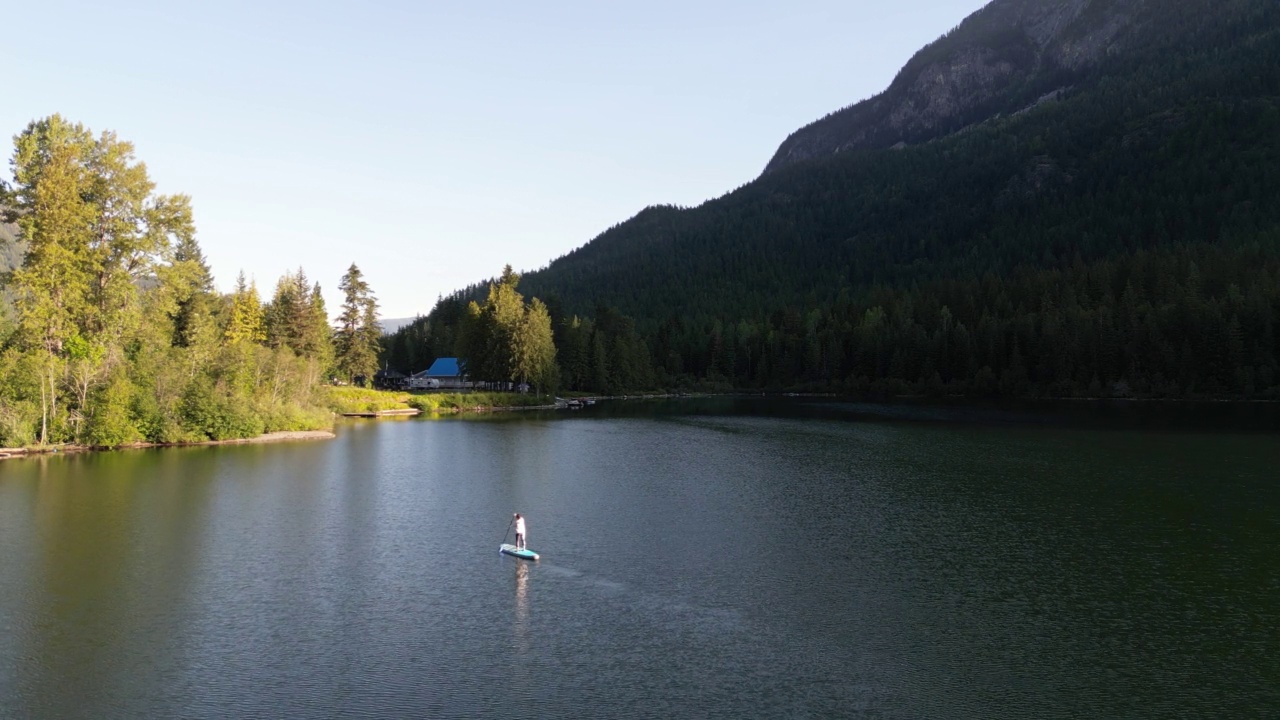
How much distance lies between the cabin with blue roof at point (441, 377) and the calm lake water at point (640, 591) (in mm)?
100464

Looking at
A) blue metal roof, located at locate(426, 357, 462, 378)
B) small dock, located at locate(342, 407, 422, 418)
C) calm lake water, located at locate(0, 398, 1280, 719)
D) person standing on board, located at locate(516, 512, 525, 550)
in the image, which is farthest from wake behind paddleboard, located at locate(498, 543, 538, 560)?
blue metal roof, located at locate(426, 357, 462, 378)

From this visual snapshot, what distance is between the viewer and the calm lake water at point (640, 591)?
1862cm

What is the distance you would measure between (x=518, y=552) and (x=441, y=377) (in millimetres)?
133661

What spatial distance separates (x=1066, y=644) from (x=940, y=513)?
59.7 ft

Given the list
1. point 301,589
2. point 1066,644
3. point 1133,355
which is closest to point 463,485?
point 301,589

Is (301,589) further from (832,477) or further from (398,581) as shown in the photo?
(832,477)

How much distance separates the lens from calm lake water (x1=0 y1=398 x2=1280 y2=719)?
61.1 ft

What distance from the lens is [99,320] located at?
205ft

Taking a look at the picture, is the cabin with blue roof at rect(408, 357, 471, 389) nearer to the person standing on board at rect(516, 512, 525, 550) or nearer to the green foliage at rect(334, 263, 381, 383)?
the green foliage at rect(334, 263, 381, 383)

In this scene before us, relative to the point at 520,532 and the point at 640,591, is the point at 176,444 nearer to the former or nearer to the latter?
the point at 520,532

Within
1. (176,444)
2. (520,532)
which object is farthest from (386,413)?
(520,532)

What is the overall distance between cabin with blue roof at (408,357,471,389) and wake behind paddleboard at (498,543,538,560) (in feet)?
397

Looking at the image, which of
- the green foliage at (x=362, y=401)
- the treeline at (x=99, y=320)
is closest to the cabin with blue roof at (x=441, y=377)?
the green foliage at (x=362, y=401)

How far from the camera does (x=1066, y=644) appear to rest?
2186cm
